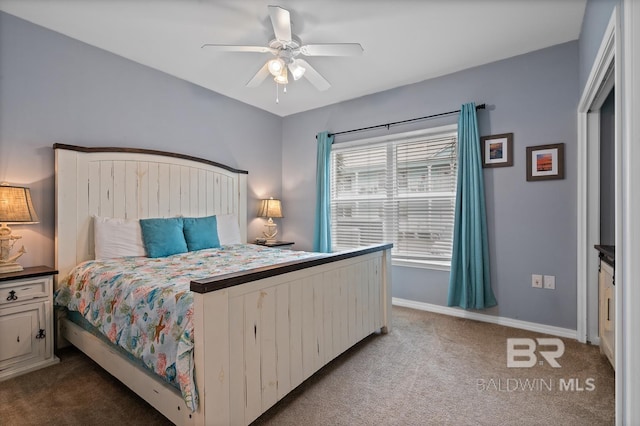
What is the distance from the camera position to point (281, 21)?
2.01 meters

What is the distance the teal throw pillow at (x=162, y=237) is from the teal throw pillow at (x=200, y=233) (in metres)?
0.09

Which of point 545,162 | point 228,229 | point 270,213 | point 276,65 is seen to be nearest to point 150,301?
point 276,65

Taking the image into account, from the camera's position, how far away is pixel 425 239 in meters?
3.57

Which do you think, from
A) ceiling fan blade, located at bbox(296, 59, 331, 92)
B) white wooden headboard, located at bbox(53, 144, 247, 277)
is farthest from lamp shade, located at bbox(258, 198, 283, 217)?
ceiling fan blade, located at bbox(296, 59, 331, 92)

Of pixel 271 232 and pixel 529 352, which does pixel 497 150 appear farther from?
pixel 271 232

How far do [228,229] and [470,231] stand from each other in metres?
2.60

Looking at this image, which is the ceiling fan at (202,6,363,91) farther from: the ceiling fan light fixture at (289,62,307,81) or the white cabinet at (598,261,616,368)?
the white cabinet at (598,261,616,368)

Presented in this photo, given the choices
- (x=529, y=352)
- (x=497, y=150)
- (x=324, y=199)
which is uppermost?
(x=497, y=150)

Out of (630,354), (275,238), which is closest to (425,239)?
(275,238)

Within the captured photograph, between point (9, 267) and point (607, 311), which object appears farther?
point (9, 267)

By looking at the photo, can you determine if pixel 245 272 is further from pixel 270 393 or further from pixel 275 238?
pixel 275 238

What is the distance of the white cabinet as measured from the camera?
6.66 feet

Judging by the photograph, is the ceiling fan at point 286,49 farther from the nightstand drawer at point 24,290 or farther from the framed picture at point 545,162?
the nightstand drawer at point 24,290

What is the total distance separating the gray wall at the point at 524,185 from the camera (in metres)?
2.76
